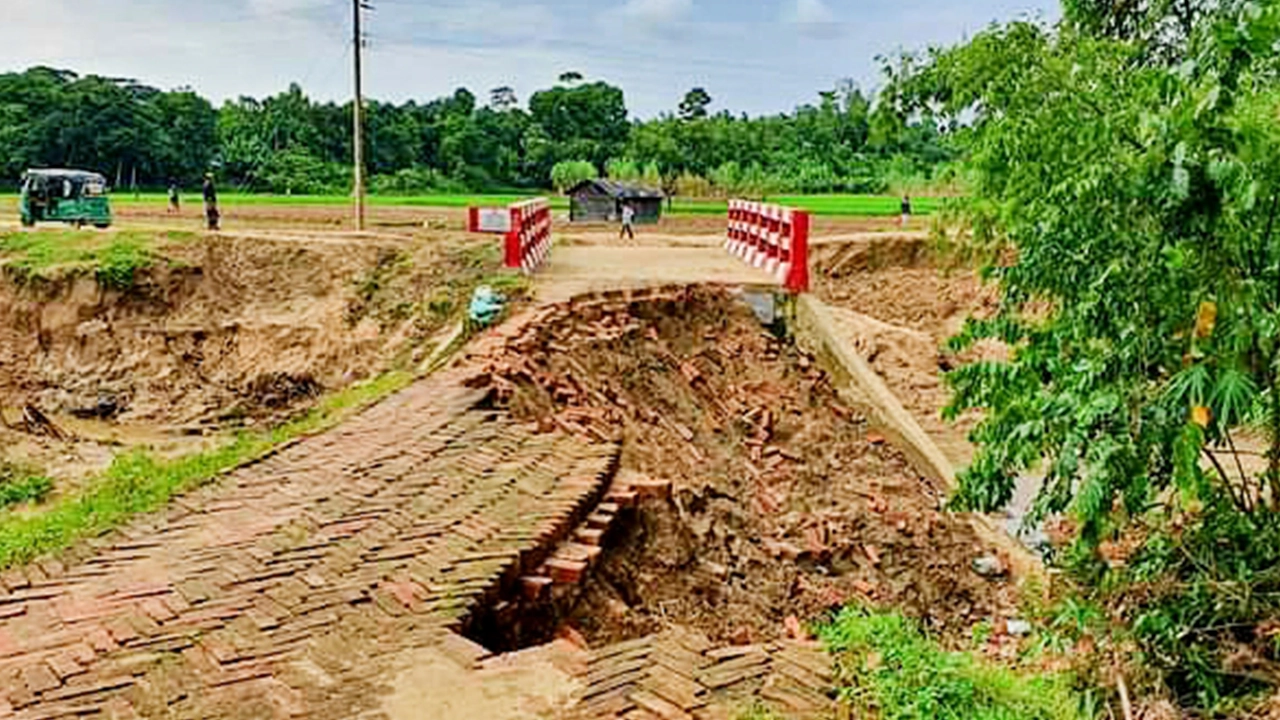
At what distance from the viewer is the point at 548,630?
4.84 metres

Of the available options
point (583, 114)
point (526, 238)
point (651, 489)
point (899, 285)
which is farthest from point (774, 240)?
point (583, 114)

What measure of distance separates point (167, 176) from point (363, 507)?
47977 millimetres

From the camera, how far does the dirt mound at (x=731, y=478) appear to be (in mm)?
6242

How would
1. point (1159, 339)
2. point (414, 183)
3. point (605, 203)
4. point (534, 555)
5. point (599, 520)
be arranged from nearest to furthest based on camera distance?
1. point (1159, 339)
2. point (534, 555)
3. point (599, 520)
4. point (605, 203)
5. point (414, 183)

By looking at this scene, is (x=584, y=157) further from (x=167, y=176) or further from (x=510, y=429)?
(x=510, y=429)

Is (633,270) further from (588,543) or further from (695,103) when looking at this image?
(695,103)

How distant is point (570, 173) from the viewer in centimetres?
4753

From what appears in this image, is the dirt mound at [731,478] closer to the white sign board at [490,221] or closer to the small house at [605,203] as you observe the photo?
the white sign board at [490,221]

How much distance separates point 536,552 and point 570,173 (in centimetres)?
4345

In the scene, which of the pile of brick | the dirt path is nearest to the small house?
the dirt path

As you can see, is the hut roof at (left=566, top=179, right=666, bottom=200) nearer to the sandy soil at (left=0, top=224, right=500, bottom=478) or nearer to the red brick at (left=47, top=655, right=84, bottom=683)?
the sandy soil at (left=0, top=224, right=500, bottom=478)

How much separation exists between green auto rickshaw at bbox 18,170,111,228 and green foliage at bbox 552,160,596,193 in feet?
81.6

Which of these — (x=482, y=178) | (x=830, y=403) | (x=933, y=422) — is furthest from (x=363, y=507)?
(x=482, y=178)

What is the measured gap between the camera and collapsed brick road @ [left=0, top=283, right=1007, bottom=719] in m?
3.83
